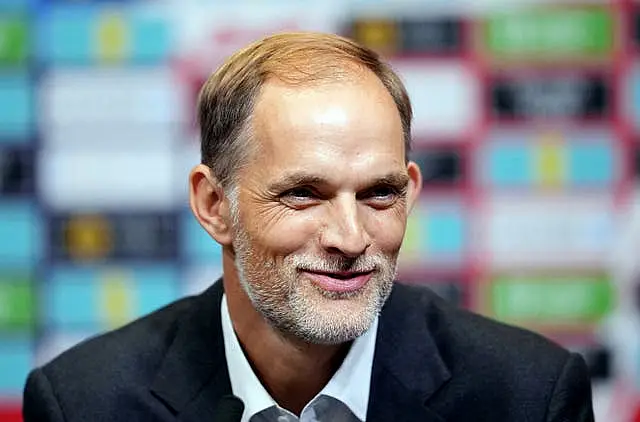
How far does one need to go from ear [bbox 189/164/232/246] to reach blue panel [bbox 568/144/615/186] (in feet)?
4.23

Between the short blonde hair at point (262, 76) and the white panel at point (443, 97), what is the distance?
3.56 feet

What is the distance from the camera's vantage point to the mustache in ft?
4.33

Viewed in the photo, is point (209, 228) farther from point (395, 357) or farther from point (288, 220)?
point (395, 357)

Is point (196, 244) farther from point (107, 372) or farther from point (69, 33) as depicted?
point (107, 372)

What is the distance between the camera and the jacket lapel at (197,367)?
1495 mm

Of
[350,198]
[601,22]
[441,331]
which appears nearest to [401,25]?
[601,22]

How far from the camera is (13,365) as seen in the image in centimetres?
256

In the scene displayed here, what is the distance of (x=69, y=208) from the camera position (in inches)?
101

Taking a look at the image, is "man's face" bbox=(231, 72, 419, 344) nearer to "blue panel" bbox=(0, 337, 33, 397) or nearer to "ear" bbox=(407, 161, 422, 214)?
"ear" bbox=(407, 161, 422, 214)

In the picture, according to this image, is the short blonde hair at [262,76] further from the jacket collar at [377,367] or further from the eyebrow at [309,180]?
the jacket collar at [377,367]

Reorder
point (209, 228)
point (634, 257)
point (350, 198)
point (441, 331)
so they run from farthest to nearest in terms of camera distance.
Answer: point (634, 257) → point (441, 331) → point (209, 228) → point (350, 198)

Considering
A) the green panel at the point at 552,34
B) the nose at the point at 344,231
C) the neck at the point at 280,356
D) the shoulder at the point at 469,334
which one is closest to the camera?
the nose at the point at 344,231

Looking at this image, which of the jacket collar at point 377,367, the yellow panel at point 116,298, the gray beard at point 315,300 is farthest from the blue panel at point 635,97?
the gray beard at point 315,300

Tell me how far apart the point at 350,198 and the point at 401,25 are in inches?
51.2
